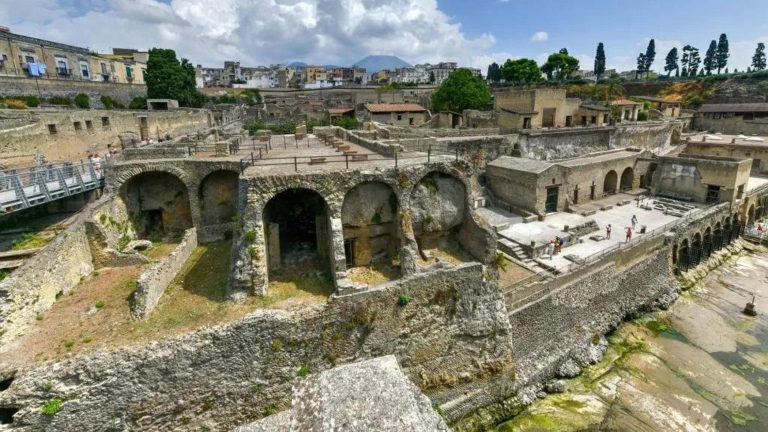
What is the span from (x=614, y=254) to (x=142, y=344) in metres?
22.1

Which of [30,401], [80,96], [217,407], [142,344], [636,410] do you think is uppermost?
[80,96]

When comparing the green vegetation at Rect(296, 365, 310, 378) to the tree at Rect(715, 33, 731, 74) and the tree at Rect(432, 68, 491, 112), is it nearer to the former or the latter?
the tree at Rect(432, 68, 491, 112)

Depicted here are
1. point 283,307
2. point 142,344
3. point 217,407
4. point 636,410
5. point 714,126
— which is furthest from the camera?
point 714,126

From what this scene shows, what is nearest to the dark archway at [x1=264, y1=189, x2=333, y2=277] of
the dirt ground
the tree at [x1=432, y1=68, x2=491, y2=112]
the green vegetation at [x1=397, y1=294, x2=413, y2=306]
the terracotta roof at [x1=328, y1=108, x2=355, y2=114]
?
the dirt ground

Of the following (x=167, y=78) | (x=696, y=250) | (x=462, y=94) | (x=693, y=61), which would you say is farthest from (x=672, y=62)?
(x=167, y=78)

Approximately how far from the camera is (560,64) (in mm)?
83500

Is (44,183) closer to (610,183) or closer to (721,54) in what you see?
(610,183)

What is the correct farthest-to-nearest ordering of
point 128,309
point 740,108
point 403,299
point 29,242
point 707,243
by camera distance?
point 740,108 < point 707,243 < point 29,242 < point 403,299 < point 128,309

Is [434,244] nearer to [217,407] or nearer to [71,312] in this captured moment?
[217,407]

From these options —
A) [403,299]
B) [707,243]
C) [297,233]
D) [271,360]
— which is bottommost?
[707,243]

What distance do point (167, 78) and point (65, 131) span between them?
95.9 feet

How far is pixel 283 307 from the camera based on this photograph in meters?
12.8

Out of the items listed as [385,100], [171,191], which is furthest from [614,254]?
[385,100]

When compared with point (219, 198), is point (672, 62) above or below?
above
